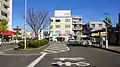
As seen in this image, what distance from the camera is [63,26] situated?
119188 mm

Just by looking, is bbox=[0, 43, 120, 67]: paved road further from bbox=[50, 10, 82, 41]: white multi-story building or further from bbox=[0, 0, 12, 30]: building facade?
bbox=[50, 10, 82, 41]: white multi-story building

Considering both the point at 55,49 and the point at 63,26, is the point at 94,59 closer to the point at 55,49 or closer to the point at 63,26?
the point at 55,49

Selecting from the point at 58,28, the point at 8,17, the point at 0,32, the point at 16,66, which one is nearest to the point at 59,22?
the point at 58,28

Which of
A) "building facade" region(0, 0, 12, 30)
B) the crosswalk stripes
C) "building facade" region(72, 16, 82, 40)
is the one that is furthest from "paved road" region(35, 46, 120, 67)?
"building facade" region(72, 16, 82, 40)

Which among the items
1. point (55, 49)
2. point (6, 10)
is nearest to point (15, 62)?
point (55, 49)

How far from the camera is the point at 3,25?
75.6 metres

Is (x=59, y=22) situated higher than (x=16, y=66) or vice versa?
(x=59, y=22)

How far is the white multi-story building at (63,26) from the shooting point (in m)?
119

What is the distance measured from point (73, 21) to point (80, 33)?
6322mm

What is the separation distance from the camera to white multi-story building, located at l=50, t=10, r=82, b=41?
118938mm

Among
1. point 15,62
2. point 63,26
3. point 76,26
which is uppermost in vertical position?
point 76,26

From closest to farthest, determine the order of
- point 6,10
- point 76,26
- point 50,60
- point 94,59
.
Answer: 1. point 50,60
2. point 94,59
3. point 6,10
4. point 76,26

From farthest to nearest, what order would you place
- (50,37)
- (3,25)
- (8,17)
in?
(50,37) → (8,17) → (3,25)

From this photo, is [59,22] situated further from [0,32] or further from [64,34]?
[0,32]
